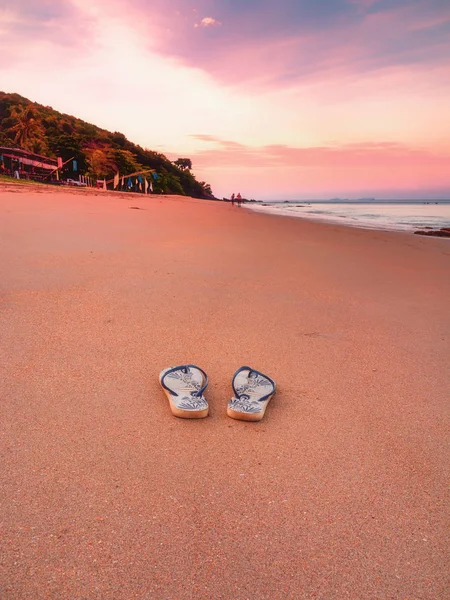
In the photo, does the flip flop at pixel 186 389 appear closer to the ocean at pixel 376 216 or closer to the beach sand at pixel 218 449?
the beach sand at pixel 218 449

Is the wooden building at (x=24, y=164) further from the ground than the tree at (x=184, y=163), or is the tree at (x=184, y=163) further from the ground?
the tree at (x=184, y=163)

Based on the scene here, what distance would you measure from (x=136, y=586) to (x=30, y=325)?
5.59 feet

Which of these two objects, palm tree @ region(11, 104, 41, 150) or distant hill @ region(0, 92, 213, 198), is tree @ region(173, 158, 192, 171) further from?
palm tree @ region(11, 104, 41, 150)

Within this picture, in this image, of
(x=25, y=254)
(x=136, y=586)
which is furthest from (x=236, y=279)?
(x=136, y=586)

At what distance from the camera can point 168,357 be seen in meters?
2.05

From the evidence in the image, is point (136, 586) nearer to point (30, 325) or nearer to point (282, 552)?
point (282, 552)

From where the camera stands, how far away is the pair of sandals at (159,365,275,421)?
5.15 ft

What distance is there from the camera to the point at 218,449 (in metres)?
1.39

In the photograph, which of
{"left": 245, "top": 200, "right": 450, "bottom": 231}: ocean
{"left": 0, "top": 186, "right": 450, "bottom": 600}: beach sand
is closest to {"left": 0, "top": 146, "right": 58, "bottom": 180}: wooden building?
{"left": 245, "top": 200, "right": 450, "bottom": 231}: ocean

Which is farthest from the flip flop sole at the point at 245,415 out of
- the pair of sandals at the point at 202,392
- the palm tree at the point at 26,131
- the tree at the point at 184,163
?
the tree at the point at 184,163

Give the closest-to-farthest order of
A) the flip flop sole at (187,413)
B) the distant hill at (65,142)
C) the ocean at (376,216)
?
the flip flop sole at (187,413), the ocean at (376,216), the distant hill at (65,142)

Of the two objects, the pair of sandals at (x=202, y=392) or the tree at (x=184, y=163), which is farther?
the tree at (x=184, y=163)

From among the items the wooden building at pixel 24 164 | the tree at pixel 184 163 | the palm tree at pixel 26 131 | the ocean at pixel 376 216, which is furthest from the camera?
the tree at pixel 184 163

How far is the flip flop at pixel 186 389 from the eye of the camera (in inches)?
61.7
